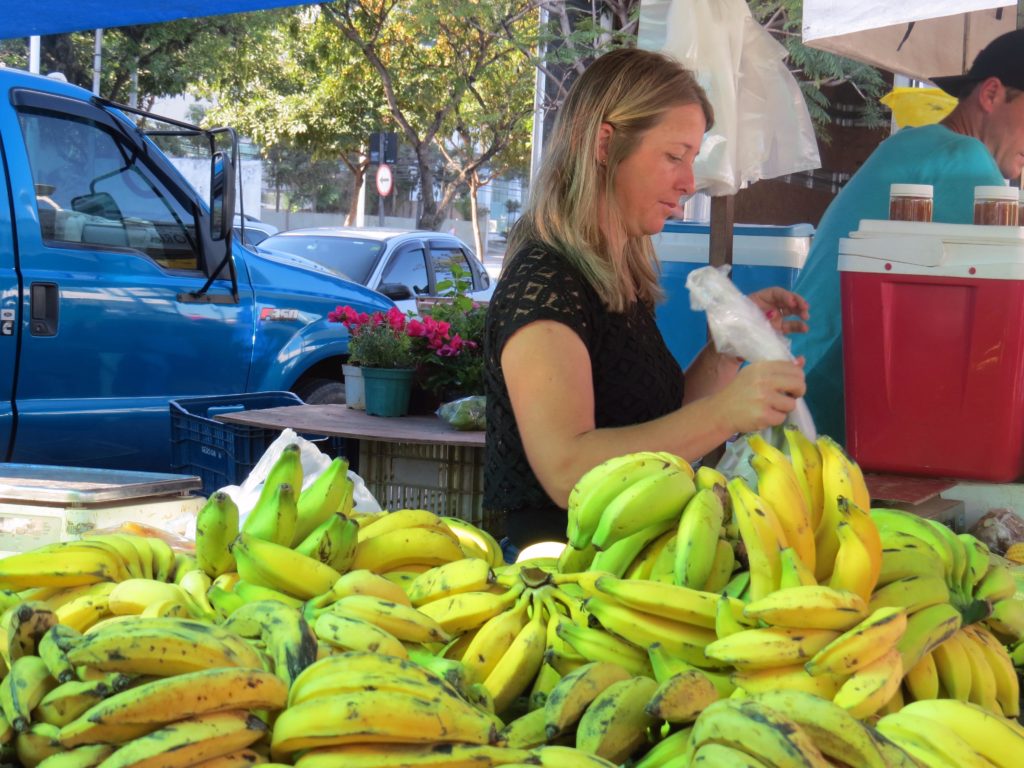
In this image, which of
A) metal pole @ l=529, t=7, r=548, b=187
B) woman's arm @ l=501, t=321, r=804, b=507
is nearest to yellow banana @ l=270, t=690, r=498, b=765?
woman's arm @ l=501, t=321, r=804, b=507

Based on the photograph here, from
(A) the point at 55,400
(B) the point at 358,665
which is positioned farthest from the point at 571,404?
(A) the point at 55,400

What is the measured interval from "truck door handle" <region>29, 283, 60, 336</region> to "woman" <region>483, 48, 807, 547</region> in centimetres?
343

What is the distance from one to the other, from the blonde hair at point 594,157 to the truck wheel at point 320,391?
3.83 m

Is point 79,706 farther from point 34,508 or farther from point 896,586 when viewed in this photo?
point 34,508

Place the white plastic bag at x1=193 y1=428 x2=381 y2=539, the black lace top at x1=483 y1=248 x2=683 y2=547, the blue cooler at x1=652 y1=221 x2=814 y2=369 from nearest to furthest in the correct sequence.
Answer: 1. the black lace top at x1=483 y1=248 x2=683 y2=547
2. the white plastic bag at x1=193 y1=428 x2=381 y2=539
3. the blue cooler at x1=652 y1=221 x2=814 y2=369

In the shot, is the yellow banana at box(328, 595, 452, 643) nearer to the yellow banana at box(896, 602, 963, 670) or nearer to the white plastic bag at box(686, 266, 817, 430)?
the yellow banana at box(896, 602, 963, 670)

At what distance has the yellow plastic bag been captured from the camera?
Answer: 4654mm

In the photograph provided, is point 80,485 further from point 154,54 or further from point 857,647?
point 154,54

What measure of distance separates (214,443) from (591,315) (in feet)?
6.91

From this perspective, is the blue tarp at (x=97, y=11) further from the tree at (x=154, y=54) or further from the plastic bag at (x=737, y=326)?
the tree at (x=154, y=54)

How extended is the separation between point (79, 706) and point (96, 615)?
430 millimetres

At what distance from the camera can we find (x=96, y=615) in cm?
147

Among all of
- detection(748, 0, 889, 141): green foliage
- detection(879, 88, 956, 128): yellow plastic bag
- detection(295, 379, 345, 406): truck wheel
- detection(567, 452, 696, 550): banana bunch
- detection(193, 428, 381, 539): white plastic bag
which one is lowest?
detection(295, 379, 345, 406): truck wheel

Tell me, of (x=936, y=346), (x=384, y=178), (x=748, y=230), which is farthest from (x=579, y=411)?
(x=384, y=178)
